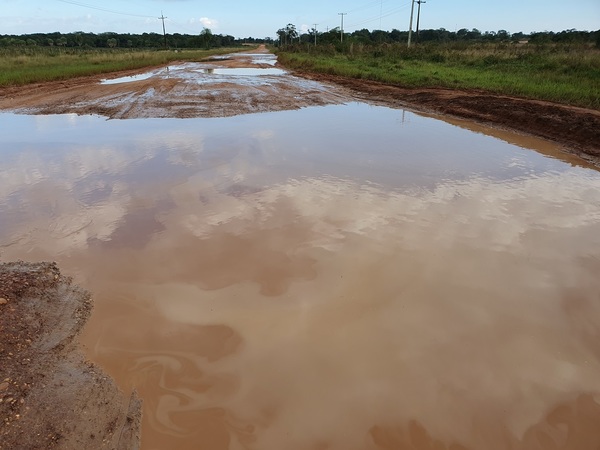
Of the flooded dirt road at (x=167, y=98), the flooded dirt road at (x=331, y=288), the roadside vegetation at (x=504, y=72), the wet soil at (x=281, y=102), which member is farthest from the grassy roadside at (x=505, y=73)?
the flooded dirt road at (x=331, y=288)

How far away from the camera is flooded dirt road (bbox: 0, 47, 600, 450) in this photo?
302 centimetres

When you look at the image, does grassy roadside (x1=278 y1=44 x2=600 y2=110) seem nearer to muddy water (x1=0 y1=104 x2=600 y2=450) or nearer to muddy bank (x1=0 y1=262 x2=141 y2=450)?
muddy water (x1=0 y1=104 x2=600 y2=450)

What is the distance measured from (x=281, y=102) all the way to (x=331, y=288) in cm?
1245

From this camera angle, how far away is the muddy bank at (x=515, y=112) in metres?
9.87

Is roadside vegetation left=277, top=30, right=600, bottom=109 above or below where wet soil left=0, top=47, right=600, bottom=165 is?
above

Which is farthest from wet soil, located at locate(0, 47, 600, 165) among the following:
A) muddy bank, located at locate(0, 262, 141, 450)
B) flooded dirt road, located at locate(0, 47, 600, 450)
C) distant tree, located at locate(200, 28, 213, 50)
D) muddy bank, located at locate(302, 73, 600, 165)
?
distant tree, located at locate(200, 28, 213, 50)

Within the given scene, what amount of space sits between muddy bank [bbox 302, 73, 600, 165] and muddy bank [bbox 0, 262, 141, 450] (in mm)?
9874

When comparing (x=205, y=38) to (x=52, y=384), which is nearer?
(x=52, y=384)

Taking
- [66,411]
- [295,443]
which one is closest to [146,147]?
[66,411]

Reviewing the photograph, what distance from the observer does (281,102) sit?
15.6 meters

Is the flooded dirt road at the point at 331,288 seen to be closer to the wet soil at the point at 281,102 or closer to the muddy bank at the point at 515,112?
the muddy bank at the point at 515,112

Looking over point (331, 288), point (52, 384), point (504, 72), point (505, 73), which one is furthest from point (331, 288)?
point (504, 72)

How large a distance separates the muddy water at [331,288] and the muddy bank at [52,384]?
16cm

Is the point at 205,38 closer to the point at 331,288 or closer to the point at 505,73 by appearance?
the point at 505,73
